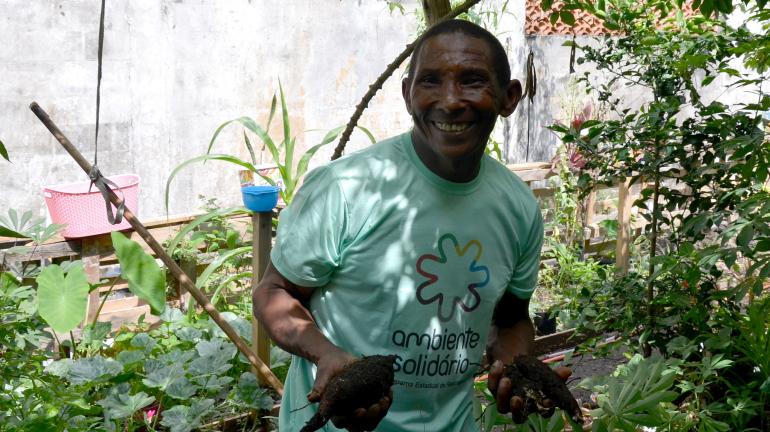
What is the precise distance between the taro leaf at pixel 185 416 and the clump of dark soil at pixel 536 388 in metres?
1.69

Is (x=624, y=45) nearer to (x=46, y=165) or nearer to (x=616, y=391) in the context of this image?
(x=616, y=391)

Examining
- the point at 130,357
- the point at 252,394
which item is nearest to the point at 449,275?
the point at 252,394

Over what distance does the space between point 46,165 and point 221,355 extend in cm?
340

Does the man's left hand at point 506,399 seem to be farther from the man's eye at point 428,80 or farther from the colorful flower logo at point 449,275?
the man's eye at point 428,80

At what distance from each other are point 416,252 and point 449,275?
3.5 inches

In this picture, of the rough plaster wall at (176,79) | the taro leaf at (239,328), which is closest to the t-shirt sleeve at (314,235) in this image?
the taro leaf at (239,328)

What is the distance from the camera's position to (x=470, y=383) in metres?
2.05

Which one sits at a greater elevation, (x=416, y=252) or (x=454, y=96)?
(x=454, y=96)

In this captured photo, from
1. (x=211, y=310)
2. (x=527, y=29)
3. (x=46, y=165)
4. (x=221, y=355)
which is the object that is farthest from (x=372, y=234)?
(x=527, y=29)

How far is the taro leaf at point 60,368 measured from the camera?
139 inches

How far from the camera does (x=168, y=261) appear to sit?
10.4ft

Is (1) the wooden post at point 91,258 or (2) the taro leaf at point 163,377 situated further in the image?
(1) the wooden post at point 91,258

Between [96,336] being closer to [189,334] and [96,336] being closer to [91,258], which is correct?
[189,334]

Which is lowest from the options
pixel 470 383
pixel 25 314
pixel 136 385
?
pixel 136 385
